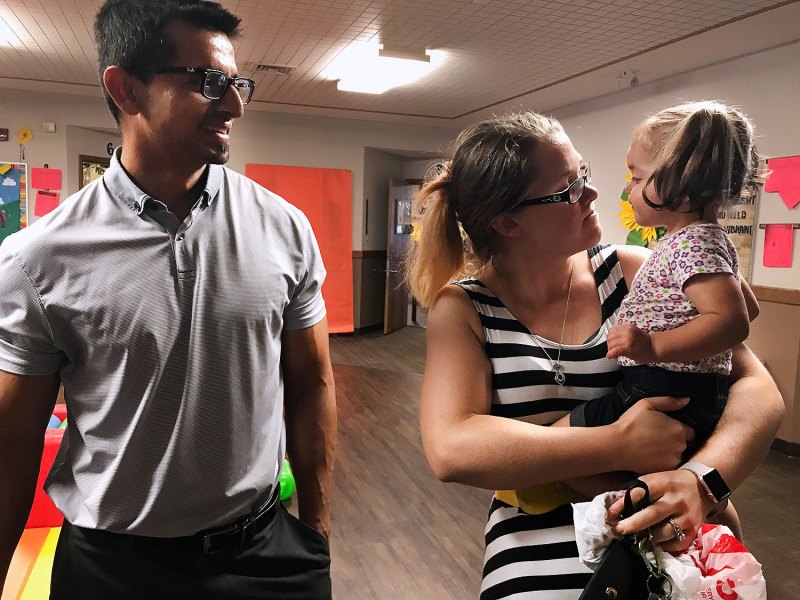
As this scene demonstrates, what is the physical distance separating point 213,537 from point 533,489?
0.65 metres

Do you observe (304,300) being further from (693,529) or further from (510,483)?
(693,529)

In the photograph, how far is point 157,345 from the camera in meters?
1.17

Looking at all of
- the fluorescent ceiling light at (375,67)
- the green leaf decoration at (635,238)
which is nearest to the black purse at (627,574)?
the fluorescent ceiling light at (375,67)

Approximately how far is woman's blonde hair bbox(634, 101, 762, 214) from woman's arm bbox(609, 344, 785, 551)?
318mm

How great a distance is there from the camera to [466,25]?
405 cm

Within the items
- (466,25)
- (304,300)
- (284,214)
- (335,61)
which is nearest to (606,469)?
(304,300)

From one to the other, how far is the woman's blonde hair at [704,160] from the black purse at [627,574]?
0.55 m

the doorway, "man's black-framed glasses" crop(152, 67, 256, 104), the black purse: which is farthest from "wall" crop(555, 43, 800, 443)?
the doorway

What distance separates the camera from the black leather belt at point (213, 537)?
47.0 inches

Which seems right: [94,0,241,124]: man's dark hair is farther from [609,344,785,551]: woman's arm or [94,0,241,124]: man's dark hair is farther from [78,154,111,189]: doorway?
[78,154,111,189]: doorway

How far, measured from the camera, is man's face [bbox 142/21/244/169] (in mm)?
1247

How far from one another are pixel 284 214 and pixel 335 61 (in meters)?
4.15

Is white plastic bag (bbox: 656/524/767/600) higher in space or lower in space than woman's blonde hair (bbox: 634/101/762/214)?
lower

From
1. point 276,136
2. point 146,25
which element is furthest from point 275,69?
point 146,25
